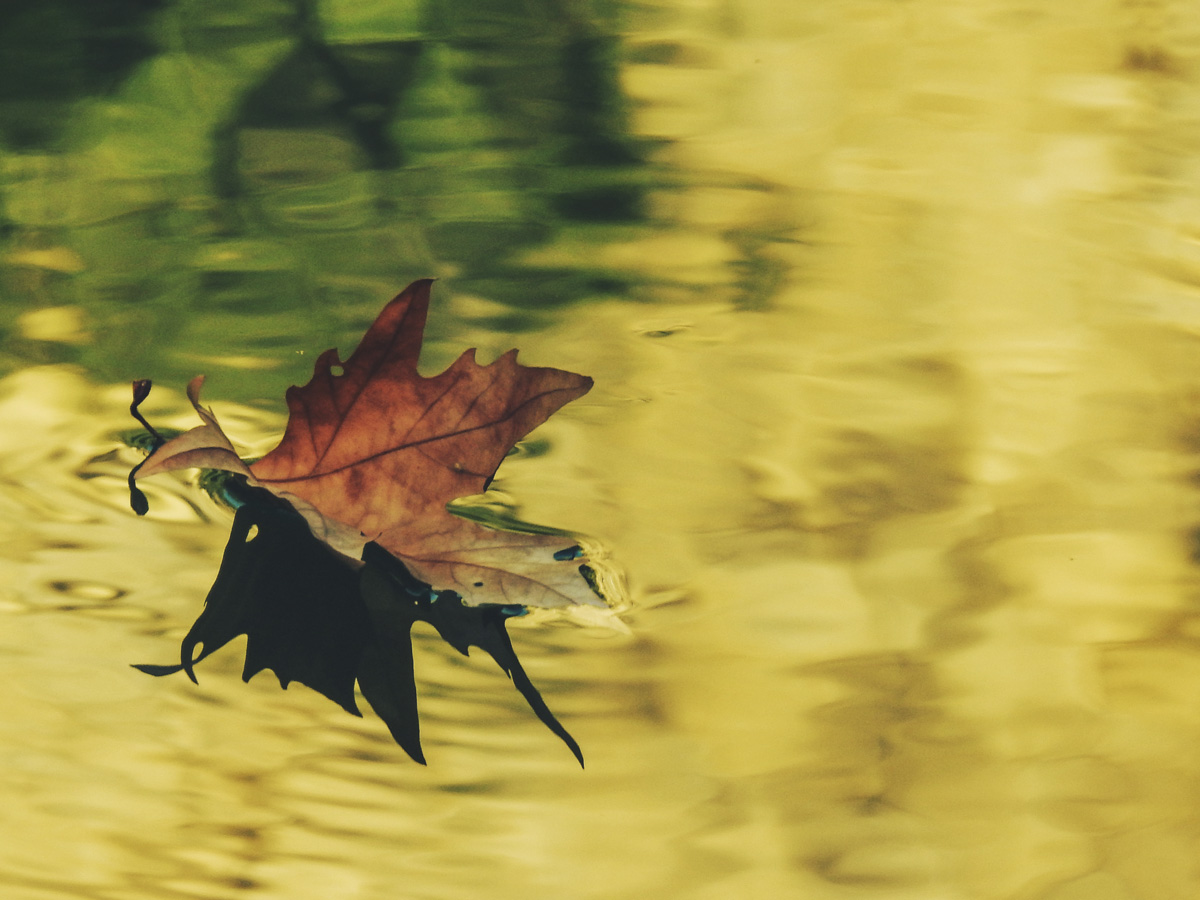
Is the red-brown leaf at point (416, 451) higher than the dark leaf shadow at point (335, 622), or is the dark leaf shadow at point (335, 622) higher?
the red-brown leaf at point (416, 451)

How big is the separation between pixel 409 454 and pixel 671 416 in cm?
22

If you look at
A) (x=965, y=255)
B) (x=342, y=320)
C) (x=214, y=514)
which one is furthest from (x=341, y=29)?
(x=965, y=255)

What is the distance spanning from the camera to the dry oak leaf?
2.02 feet

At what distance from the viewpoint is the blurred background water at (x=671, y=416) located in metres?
0.64

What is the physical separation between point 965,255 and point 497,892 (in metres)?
0.59

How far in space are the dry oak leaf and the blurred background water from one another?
6 centimetres

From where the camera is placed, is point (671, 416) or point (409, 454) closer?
point (409, 454)

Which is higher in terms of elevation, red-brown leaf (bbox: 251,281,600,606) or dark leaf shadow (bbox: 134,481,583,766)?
red-brown leaf (bbox: 251,281,600,606)

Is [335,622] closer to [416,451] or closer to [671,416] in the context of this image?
[416,451]

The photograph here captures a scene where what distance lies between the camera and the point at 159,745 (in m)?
0.65

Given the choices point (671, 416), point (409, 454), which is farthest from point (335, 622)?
point (671, 416)

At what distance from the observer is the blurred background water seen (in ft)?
2.10

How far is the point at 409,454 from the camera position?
626mm

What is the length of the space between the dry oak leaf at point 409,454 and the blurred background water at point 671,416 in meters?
0.06
